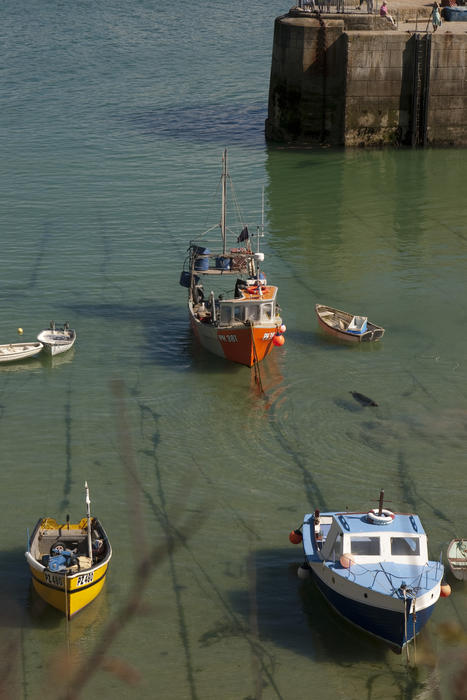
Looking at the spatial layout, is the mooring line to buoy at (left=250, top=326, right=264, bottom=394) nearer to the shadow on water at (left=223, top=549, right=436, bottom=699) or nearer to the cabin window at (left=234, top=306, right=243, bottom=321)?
the cabin window at (left=234, top=306, right=243, bottom=321)

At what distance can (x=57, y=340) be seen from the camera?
40.5m

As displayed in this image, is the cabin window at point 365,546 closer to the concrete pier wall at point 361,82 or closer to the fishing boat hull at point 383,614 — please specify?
the fishing boat hull at point 383,614

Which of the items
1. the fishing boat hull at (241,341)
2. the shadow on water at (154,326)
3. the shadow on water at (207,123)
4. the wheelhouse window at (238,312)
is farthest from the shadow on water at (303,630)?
the shadow on water at (207,123)

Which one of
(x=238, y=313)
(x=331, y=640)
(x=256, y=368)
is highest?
(x=238, y=313)

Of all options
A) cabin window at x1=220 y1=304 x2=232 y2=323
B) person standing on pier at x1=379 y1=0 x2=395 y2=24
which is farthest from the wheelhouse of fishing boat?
person standing on pier at x1=379 y1=0 x2=395 y2=24

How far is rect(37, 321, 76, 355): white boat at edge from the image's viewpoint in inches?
1558

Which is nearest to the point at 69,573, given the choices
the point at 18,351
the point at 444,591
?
the point at 444,591

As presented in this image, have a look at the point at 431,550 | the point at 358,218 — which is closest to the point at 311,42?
the point at 358,218

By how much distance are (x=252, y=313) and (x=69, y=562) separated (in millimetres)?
15507

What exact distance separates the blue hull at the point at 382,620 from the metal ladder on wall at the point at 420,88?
4595 cm

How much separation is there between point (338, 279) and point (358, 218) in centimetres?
987

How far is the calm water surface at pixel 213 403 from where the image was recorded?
24.6m

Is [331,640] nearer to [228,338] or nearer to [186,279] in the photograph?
[228,338]

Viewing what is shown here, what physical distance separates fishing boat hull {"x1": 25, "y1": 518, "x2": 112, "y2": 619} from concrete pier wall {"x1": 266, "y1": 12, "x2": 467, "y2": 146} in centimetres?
4437
